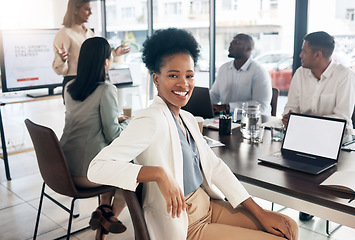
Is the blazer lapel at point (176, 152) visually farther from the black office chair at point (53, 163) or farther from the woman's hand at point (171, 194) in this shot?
the black office chair at point (53, 163)

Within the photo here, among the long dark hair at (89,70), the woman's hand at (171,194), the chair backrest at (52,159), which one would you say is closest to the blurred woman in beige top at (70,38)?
the long dark hair at (89,70)

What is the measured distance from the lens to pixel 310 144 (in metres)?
1.70

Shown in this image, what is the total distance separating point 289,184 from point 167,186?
1.70 feet

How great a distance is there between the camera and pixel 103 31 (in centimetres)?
751

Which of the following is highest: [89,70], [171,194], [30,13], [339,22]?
[30,13]

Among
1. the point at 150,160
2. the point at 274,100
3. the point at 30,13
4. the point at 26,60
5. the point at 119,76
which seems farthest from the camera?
the point at 30,13

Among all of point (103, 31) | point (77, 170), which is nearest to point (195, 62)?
point (77, 170)

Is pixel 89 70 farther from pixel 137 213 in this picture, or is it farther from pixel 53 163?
pixel 137 213

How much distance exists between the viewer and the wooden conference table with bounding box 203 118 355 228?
129 centimetres

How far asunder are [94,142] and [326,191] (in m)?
1.40

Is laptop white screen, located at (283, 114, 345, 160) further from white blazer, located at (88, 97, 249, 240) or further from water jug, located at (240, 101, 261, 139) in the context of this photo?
white blazer, located at (88, 97, 249, 240)

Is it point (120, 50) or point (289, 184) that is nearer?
point (289, 184)

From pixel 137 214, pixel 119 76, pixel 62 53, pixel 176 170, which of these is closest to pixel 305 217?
pixel 176 170

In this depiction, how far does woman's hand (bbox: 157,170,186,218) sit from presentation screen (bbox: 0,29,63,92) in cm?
314
